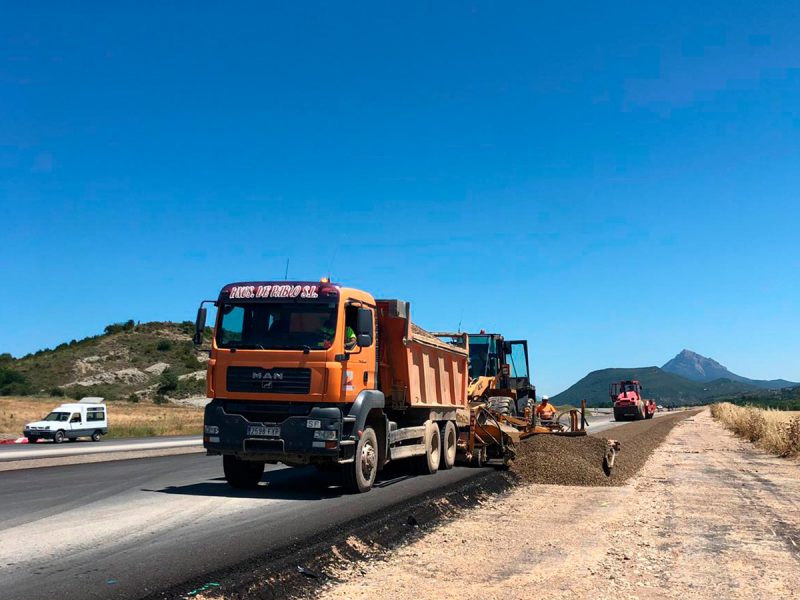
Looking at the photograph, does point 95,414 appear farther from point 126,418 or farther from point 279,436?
point 279,436

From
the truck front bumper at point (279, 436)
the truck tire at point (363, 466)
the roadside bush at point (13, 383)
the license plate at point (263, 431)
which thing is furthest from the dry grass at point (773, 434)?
the roadside bush at point (13, 383)

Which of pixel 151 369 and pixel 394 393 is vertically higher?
pixel 151 369

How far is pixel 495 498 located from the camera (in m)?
12.0

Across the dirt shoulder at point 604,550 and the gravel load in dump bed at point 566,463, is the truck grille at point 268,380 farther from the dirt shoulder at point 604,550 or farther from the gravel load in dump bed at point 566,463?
the gravel load in dump bed at point 566,463

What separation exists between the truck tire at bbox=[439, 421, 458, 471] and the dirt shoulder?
269 centimetres

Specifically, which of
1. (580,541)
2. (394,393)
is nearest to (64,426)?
(394,393)

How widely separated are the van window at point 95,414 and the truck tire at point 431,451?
25627 mm

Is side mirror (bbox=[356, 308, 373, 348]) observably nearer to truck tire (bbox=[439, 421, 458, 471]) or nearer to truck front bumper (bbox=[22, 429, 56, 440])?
truck tire (bbox=[439, 421, 458, 471])

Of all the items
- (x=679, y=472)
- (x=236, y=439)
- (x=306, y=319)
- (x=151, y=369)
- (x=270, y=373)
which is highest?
(x=151, y=369)

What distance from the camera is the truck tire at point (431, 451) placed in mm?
14586

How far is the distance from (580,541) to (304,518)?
347 centimetres

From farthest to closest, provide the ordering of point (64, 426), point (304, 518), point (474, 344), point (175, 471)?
point (64, 426) < point (474, 344) < point (175, 471) < point (304, 518)

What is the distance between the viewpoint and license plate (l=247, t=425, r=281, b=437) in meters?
11.1

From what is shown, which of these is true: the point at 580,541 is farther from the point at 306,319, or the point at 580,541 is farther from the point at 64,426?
the point at 64,426
